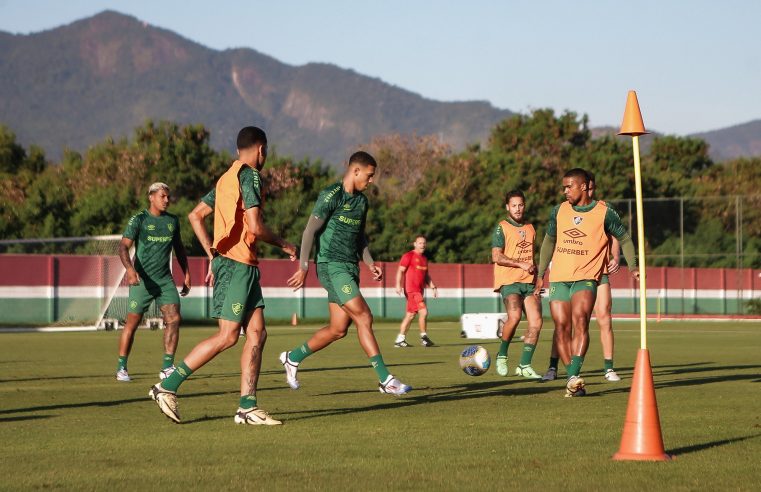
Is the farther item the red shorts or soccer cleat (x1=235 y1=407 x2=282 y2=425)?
the red shorts

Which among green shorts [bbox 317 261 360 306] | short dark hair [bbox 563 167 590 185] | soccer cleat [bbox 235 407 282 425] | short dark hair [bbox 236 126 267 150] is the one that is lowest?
soccer cleat [bbox 235 407 282 425]

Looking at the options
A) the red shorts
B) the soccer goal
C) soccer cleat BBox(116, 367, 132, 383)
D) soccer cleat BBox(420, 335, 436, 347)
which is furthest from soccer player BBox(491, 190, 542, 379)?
the soccer goal

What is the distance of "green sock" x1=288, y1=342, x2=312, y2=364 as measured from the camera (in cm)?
1319

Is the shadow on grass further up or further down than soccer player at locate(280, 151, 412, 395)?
further down

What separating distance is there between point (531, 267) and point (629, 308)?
39.5 meters

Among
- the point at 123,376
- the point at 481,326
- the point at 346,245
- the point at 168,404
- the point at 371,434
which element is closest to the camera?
the point at 371,434

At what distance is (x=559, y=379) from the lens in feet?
48.2

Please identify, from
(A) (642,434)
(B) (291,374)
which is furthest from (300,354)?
(A) (642,434)

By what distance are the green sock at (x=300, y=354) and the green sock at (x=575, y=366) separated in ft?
8.40

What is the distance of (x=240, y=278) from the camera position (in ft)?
32.3

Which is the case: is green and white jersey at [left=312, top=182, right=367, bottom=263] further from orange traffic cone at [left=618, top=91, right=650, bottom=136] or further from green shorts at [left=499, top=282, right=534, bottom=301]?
green shorts at [left=499, top=282, right=534, bottom=301]

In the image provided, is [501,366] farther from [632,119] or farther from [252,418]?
[632,119]

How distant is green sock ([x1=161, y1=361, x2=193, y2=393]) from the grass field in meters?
0.29

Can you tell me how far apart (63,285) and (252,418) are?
29.2 meters
